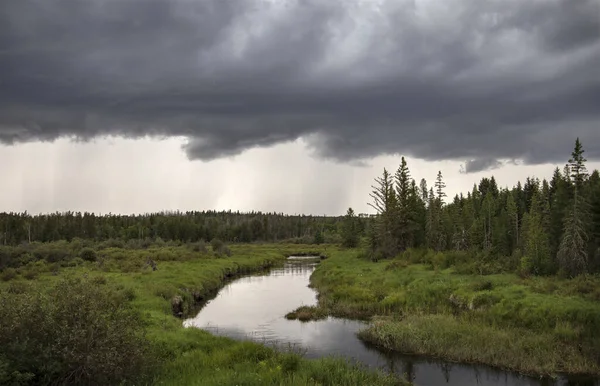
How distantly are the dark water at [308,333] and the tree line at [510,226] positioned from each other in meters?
19.8

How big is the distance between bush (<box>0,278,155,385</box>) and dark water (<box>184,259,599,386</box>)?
12.4 m

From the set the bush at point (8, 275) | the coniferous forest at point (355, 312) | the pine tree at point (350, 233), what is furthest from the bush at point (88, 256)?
the pine tree at point (350, 233)

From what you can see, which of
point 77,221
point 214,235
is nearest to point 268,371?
point 214,235

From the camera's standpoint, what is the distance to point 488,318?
92.6 feet

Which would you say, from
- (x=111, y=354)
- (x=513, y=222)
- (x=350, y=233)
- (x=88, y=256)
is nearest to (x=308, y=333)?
(x=111, y=354)

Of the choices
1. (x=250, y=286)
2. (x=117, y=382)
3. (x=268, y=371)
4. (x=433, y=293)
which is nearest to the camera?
(x=117, y=382)

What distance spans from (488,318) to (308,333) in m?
11.2

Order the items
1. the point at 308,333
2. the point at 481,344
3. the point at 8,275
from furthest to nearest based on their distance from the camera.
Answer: the point at 8,275 < the point at 308,333 < the point at 481,344

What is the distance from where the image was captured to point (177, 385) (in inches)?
555

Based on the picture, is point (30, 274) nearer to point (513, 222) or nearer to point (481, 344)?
point (481, 344)

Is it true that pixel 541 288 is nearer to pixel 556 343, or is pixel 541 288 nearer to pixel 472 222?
pixel 556 343

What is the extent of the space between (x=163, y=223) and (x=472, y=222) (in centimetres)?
11415

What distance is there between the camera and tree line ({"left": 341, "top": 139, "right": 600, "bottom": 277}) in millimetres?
43562

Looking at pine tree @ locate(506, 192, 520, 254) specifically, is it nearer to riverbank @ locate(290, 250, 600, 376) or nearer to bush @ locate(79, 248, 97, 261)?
riverbank @ locate(290, 250, 600, 376)
